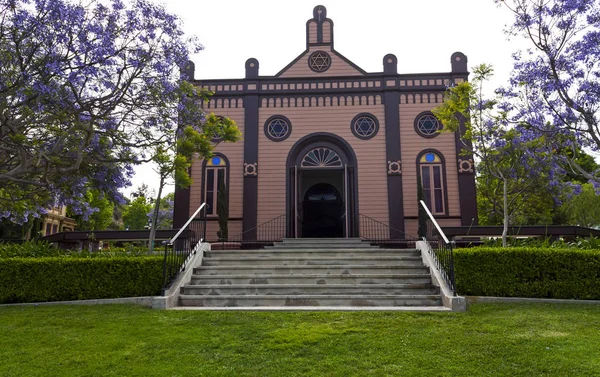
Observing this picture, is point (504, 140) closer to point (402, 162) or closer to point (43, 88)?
point (402, 162)

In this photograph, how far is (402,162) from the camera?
13.6 meters

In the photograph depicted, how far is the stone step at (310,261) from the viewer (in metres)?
8.86

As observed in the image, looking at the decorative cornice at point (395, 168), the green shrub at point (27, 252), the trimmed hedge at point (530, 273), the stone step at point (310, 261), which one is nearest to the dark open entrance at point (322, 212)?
the decorative cornice at point (395, 168)

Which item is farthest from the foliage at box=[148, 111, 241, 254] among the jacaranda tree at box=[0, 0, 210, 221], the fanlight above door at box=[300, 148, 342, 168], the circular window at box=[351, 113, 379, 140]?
the circular window at box=[351, 113, 379, 140]

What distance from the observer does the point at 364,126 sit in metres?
14.1

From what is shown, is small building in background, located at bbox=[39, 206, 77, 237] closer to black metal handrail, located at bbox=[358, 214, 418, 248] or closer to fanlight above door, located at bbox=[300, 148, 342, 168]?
fanlight above door, located at bbox=[300, 148, 342, 168]

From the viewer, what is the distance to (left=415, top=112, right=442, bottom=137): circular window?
13.8 metres

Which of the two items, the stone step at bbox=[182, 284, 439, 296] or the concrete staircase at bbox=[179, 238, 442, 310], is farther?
the stone step at bbox=[182, 284, 439, 296]

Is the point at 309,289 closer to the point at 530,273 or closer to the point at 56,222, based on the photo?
the point at 530,273

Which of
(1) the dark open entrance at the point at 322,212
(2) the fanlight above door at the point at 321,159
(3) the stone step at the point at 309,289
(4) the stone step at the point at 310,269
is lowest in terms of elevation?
(3) the stone step at the point at 309,289

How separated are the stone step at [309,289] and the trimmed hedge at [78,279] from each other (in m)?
0.73

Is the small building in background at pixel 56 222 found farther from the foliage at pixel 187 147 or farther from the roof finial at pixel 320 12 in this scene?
the foliage at pixel 187 147

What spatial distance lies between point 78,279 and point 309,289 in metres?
4.02

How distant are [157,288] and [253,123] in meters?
7.71
